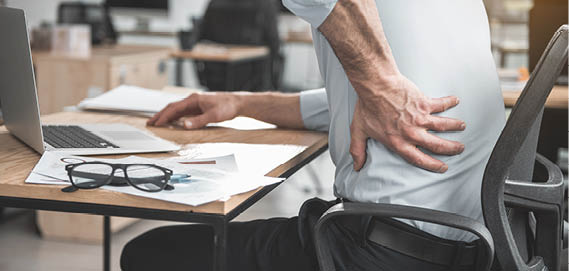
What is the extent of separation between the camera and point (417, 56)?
40.9 inches

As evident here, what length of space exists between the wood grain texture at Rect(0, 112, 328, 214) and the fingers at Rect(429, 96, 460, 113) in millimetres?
255

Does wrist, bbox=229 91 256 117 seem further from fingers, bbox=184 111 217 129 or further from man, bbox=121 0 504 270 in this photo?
man, bbox=121 0 504 270

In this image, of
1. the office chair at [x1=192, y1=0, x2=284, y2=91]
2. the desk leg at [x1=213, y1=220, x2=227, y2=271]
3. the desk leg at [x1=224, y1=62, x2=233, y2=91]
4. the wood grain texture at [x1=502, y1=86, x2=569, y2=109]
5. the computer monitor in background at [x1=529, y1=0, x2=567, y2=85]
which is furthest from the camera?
the office chair at [x1=192, y1=0, x2=284, y2=91]

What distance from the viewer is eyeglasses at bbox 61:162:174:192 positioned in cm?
85

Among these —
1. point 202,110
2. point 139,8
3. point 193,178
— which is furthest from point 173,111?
point 139,8

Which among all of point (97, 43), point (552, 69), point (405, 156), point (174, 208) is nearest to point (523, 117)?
point (552, 69)

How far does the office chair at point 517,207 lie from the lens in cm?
88

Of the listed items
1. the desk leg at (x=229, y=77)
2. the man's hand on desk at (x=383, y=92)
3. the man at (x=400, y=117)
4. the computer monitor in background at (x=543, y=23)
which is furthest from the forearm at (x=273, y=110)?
the desk leg at (x=229, y=77)

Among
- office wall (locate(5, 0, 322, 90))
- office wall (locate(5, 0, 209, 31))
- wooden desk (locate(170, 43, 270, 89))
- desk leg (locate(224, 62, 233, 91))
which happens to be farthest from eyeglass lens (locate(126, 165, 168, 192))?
office wall (locate(5, 0, 209, 31))

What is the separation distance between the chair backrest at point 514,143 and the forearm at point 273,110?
544mm

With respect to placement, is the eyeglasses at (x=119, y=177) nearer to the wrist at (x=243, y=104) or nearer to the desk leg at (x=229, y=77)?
the wrist at (x=243, y=104)

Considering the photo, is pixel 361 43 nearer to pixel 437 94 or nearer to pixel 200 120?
pixel 437 94

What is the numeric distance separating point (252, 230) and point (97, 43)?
129 inches

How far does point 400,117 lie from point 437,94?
71mm
